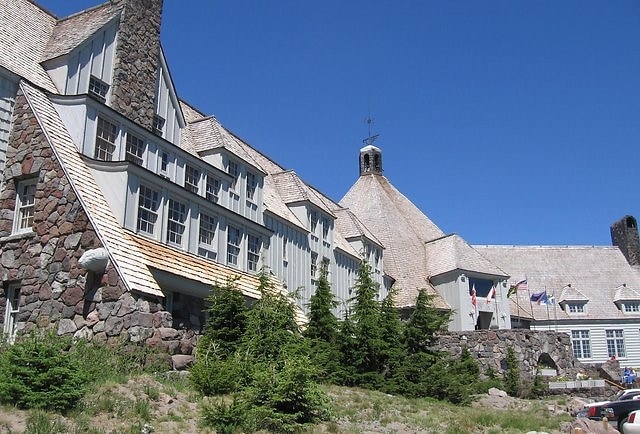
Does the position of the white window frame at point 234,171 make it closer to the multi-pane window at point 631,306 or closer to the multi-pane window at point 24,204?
the multi-pane window at point 24,204

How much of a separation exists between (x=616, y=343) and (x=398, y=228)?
66.3 feet

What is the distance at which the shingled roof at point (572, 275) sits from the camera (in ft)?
173

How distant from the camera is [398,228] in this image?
47938 mm

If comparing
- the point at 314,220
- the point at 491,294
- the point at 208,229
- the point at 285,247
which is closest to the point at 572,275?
the point at 491,294

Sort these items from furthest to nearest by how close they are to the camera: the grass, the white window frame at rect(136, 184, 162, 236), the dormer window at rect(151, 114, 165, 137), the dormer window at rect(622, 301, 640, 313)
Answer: the dormer window at rect(622, 301, 640, 313), the dormer window at rect(151, 114, 165, 137), the white window frame at rect(136, 184, 162, 236), the grass

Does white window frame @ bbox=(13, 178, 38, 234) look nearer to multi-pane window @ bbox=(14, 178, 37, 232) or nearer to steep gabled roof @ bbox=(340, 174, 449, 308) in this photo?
A: multi-pane window @ bbox=(14, 178, 37, 232)

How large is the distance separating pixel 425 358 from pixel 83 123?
1301 cm

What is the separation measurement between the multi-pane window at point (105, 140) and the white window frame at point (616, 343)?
1781 inches

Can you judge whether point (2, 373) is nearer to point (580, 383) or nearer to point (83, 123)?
point (83, 123)

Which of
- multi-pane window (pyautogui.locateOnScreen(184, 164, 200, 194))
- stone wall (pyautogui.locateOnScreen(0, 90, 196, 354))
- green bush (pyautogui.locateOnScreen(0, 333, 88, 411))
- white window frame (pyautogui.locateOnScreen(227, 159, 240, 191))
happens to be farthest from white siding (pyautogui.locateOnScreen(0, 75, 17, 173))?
white window frame (pyautogui.locateOnScreen(227, 159, 240, 191))

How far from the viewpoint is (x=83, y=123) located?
690 inches

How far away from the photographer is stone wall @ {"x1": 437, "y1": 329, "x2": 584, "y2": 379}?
35938mm

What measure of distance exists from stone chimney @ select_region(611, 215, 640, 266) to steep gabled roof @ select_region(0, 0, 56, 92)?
53268 mm

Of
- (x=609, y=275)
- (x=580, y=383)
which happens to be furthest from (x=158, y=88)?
(x=609, y=275)
